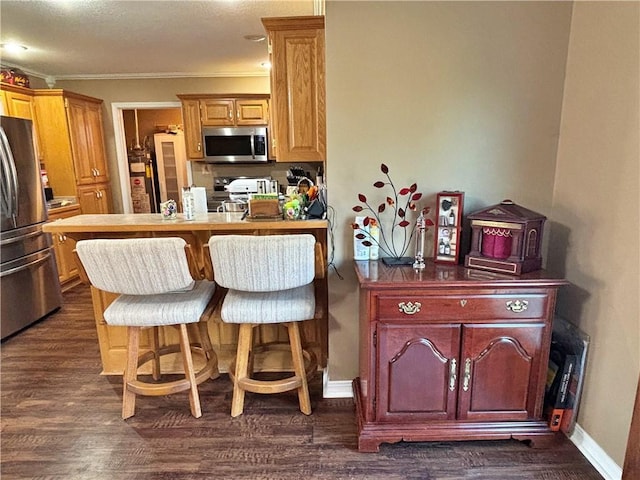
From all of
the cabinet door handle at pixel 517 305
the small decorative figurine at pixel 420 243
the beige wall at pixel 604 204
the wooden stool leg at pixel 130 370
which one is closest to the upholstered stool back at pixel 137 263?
the wooden stool leg at pixel 130 370

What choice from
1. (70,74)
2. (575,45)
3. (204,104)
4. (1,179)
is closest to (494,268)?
(575,45)

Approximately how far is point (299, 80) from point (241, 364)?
1619 mm

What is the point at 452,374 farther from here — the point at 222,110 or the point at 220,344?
the point at 222,110

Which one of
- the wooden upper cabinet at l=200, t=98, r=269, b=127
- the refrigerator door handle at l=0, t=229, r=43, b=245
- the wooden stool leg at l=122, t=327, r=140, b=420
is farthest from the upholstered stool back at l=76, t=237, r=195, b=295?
the wooden upper cabinet at l=200, t=98, r=269, b=127

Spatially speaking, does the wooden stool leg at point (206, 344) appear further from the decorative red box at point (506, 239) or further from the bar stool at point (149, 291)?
the decorative red box at point (506, 239)

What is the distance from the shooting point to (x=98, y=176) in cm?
500

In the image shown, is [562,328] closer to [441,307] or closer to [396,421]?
[441,307]

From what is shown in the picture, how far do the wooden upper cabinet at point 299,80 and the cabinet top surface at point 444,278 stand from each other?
30.5 inches

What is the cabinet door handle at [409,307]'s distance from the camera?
1740 millimetres

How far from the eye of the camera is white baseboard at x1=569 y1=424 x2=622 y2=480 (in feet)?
5.44

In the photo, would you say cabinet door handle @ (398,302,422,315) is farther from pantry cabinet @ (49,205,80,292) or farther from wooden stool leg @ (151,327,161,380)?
pantry cabinet @ (49,205,80,292)

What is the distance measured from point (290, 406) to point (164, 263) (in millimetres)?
1083

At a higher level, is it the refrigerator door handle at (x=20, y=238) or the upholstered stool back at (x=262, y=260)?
the upholstered stool back at (x=262, y=260)

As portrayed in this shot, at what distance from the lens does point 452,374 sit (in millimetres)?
1809
